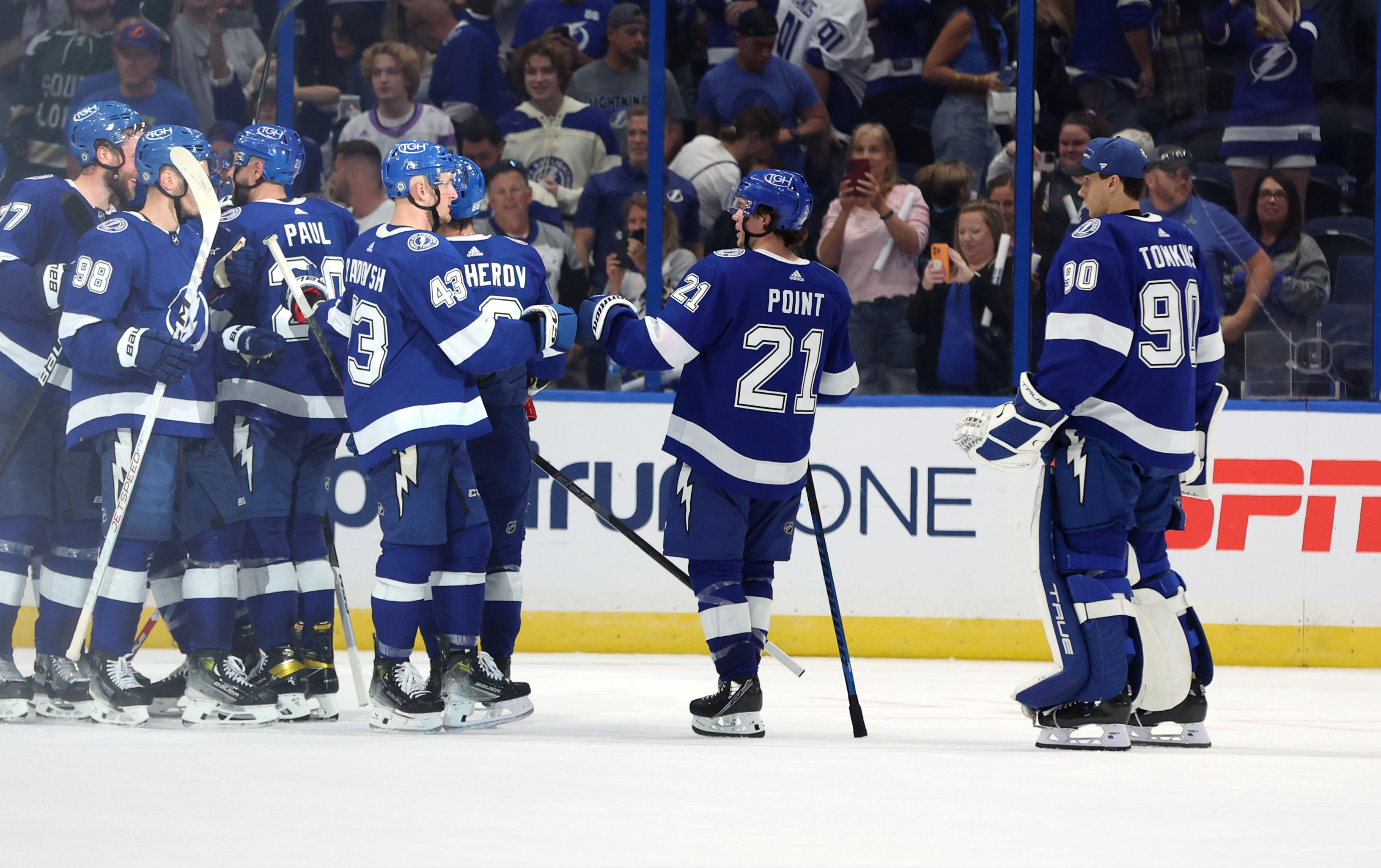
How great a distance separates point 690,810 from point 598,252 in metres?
4.82

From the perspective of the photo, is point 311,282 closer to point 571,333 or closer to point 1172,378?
point 571,333

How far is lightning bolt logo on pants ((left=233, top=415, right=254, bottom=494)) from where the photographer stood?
5.08 meters

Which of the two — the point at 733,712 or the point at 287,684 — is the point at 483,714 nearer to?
the point at 287,684

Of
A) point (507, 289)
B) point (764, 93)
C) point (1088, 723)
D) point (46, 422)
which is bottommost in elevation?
point (1088, 723)

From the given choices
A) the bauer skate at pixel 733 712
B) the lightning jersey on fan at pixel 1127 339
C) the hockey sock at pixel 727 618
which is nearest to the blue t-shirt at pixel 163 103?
the hockey sock at pixel 727 618

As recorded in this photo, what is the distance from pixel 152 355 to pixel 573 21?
384 cm

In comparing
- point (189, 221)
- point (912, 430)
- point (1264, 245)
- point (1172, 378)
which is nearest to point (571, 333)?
point (189, 221)

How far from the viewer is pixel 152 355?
15.6 feet

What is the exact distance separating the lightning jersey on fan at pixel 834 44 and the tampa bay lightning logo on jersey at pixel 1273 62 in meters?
1.75

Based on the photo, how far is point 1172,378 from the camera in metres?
4.57

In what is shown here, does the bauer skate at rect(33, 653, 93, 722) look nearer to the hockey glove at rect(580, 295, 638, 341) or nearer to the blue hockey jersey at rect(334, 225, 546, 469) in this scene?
the blue hockey jersey at rect(334, 225, 546, 469)

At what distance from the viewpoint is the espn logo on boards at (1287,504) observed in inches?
267

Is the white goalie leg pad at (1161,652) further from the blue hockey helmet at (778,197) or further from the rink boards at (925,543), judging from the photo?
the rink boards at (925,543)

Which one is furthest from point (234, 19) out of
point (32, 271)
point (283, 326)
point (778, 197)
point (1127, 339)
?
point (1127, 339)
